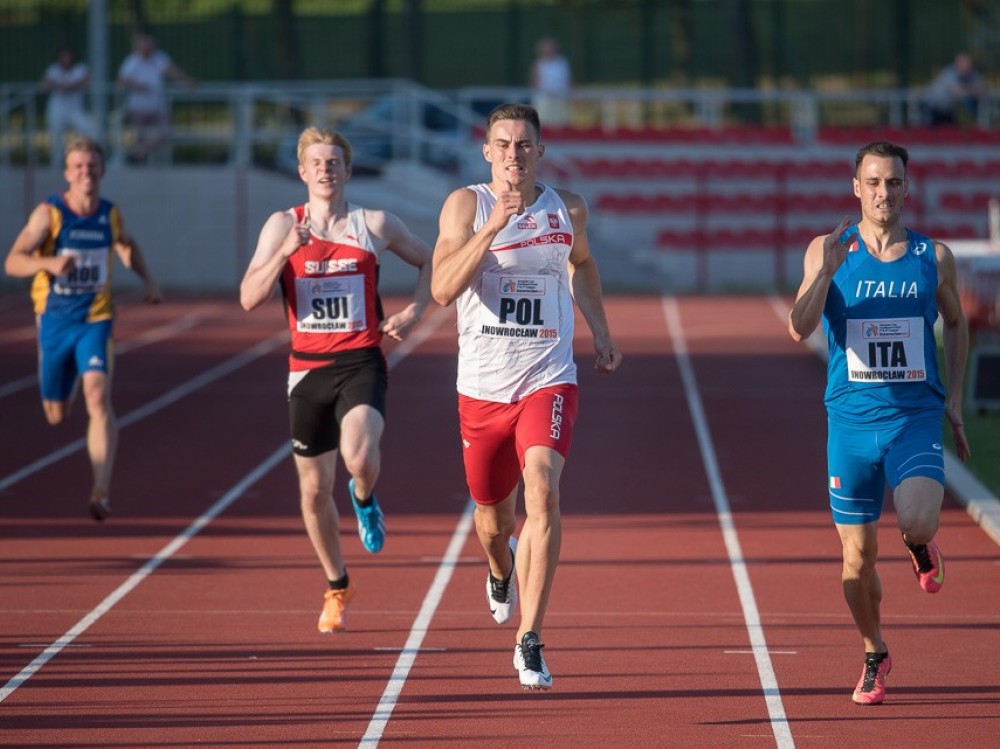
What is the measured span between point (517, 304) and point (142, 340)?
1534 cm

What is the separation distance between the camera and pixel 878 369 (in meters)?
6.18

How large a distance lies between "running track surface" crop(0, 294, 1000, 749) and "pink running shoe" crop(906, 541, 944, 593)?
0.43 meters

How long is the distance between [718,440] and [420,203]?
50.9ft

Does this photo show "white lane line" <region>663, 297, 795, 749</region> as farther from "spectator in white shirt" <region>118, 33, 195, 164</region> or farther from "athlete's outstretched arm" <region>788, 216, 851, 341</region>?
"spectator in white shirt" <region>118, 33, 195, 164</region>

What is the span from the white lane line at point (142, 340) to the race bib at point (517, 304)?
10663mm

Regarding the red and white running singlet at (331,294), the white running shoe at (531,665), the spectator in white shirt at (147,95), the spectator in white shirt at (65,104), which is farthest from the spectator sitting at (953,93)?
the white running shoe at (531,665)

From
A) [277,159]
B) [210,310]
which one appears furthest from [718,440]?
[277,159]

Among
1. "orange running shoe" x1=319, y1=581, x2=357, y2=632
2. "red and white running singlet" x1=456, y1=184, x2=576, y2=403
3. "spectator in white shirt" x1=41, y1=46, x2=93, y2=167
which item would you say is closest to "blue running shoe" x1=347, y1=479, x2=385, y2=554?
"orange running shoe" x1=319, y1=581, x2=357, y2=632

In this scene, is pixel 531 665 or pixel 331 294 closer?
pixel 531 665

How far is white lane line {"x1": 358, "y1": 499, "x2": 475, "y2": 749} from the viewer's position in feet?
19.9

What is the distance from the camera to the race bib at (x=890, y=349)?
20.2ft

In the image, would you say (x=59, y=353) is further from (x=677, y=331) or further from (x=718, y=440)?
(x=677, y=331)

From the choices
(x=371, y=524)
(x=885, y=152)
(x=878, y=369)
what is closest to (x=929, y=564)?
(x=878, y=369)

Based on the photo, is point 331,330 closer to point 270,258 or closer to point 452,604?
point 270,258
